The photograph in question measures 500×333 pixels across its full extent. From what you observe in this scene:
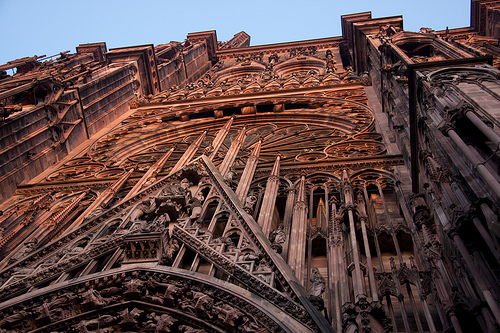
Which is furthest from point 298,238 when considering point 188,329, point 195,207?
point 188,329

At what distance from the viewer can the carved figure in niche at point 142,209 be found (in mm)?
9336

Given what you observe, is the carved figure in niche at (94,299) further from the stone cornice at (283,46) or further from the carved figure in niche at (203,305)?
the stone cornice at (283,46)

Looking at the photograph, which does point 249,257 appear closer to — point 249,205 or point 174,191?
point 249,205

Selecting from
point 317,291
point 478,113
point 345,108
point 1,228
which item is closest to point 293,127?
point 345,108

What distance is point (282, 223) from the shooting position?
35.3ft

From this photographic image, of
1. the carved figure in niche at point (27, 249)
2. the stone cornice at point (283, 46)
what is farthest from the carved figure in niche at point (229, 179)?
the stone cornice at point (283, 46)

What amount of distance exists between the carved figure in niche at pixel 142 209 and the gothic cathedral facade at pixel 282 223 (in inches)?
1.5

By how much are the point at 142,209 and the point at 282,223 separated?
9.12ft

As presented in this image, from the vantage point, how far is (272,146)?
56.5 ft

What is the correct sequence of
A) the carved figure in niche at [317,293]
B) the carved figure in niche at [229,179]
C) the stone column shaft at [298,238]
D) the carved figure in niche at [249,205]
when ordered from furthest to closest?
the carved figure in niche at [229,179]
the carved figure in niche at [249,205]
the stone column shaft at [298,238]
the carved figure in niche at [317,293]

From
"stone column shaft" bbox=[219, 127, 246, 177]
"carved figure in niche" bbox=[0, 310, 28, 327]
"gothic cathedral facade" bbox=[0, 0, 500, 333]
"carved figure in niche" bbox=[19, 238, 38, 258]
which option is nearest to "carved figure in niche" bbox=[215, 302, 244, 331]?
"gothic cathedral facade" bbox=[0, 0, 500, 333]

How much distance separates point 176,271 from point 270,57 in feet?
108

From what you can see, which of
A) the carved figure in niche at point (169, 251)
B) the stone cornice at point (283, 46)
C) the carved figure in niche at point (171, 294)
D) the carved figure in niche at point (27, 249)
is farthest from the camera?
the stone cornice at point (283, 46)

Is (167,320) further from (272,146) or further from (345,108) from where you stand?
(345,108)
